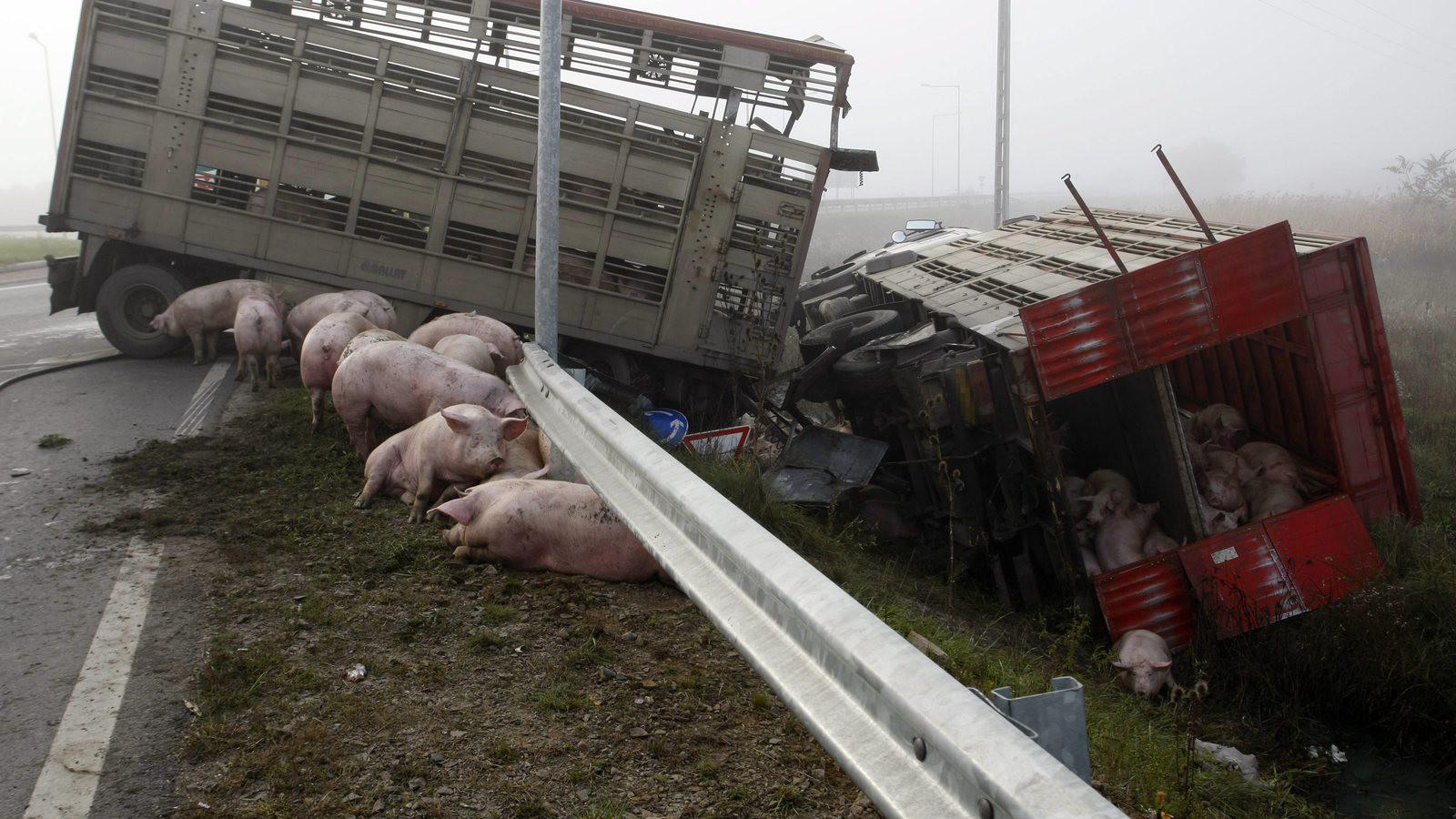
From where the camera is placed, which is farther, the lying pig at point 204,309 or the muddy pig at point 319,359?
the lying pig at point 204,309

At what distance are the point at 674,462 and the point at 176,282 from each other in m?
9.13

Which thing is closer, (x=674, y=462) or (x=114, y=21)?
(x=674, y=462)

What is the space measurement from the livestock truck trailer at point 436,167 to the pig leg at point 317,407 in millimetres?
3762

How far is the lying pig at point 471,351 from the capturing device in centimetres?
699

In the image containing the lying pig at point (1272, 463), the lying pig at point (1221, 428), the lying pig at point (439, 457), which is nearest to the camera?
the lying pig at point (439, 457)

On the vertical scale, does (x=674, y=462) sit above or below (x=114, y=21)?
below

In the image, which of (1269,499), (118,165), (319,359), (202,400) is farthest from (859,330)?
(118,165)

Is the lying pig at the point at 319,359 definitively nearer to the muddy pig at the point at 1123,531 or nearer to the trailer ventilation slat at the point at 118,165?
the trailer ventilation slat at the point at 118,165

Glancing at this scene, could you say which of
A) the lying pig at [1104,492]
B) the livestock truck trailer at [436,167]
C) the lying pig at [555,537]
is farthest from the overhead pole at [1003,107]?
the lying pig at [555,537]

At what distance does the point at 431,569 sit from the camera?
446 centimetres

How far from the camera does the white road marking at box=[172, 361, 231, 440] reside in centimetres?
740

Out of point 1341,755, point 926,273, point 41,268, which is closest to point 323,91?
point 926,273

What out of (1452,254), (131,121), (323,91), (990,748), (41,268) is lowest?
(41,268)

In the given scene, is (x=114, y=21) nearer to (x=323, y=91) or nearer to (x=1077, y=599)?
(x=323, y=91)
